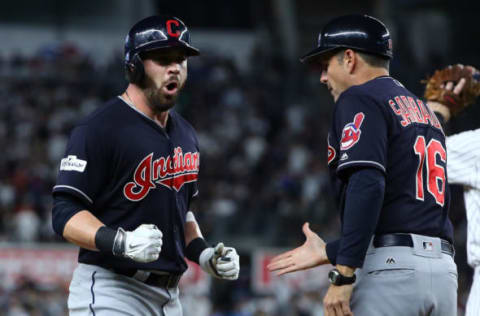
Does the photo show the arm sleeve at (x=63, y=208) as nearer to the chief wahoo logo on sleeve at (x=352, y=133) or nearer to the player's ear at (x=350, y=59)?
the chief wahoo logo on sleeve at (x=352, y=133)

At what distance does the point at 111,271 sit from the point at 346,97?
4.21 ft

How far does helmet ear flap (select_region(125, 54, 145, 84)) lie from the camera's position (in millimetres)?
3852

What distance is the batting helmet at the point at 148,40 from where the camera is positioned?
3.85 meters

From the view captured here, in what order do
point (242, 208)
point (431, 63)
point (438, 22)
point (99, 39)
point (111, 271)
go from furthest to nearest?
point (99, 39) < point (438, 22) < point (431, 63) < point (242, 208) < point (111, 271)

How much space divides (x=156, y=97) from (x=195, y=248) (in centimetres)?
81

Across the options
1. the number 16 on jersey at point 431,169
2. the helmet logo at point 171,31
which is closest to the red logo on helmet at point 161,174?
the helmet logo at point 171,31

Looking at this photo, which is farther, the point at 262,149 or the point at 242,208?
the point at 262,149

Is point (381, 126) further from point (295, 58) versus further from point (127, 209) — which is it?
point (295, 58)

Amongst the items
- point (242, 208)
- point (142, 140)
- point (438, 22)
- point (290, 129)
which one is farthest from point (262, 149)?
point (142, 140)

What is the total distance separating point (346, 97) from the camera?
3.48 meters

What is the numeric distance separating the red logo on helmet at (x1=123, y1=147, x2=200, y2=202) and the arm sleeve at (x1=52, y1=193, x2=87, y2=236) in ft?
0.76

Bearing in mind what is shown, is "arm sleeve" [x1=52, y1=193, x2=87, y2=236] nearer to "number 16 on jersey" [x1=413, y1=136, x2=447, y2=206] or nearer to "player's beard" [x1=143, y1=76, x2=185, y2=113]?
"player's beard" [x1=143, y1=76, x2=185, y2=113]

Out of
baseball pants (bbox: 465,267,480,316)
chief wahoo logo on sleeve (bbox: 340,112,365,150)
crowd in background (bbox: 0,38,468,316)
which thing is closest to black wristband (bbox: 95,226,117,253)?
chief wahoo logo on sleeve (bbox: 340,112,365,150)

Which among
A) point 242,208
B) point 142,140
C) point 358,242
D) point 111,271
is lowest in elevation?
point 242,208
